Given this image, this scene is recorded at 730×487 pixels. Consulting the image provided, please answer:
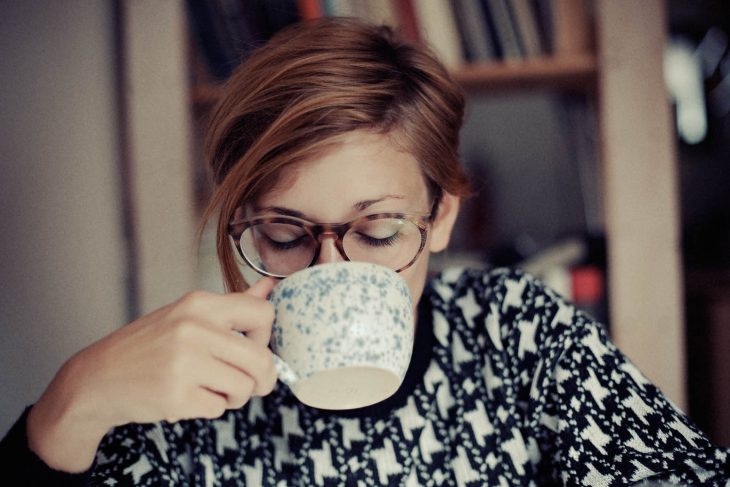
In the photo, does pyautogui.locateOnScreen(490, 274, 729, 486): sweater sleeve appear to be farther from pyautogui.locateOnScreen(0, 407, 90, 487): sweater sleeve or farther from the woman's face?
pyautogui.locateOnScreen(0, 407, 90, 487): sweater sleeve

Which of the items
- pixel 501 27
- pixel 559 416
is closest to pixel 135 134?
pixel 501 27

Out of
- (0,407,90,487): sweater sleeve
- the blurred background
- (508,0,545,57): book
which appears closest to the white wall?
the blurred background

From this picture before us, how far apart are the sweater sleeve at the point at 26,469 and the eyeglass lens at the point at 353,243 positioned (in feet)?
1.06

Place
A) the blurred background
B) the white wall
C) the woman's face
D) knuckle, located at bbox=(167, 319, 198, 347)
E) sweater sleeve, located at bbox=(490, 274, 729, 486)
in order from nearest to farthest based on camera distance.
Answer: knuckle, located at bbox=(167, 319, 198, 347) → sweater sleeve, located at bbox=(490, 274, 729, 486) → the woman's face → the white wall → the blurred background

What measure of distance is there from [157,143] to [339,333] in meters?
0.89

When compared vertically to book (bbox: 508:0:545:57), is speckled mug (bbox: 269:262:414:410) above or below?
below

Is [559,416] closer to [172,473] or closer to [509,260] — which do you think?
[172,473]

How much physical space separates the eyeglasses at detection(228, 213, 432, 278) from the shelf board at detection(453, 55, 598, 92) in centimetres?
66

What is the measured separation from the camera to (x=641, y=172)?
1.20 m

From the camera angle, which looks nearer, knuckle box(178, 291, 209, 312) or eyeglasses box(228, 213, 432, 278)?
knuckle box(178, 291, 209, 312)

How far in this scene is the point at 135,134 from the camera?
122 cm

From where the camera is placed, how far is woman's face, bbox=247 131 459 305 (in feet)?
2.38

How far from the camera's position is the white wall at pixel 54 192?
0.95 m

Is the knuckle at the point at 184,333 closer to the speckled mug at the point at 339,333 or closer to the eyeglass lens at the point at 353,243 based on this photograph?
the speckled mug at the point at 339,333
